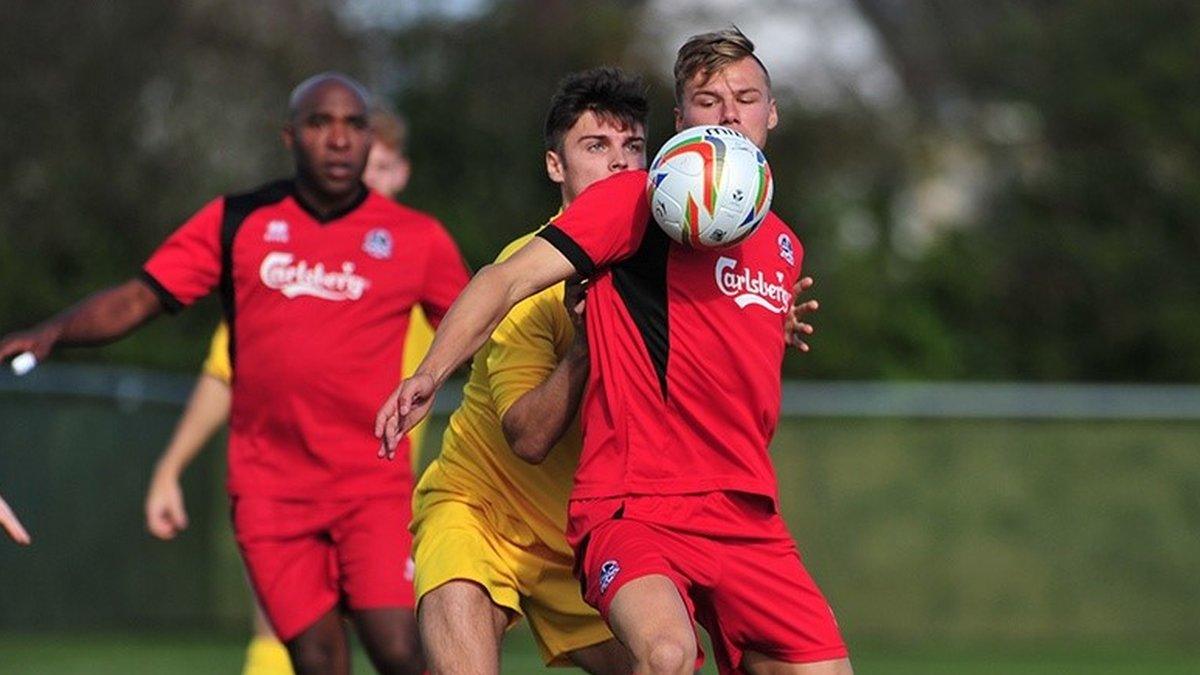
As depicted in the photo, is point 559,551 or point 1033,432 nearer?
point 559,551

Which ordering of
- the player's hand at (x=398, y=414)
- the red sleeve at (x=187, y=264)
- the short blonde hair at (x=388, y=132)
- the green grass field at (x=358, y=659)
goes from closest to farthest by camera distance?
the player's hand at (x=398, y=414) < the red sleeve at (x=187, y=264) < the short blonde hair at (x=388, y=132) < the green grass field at (x=358, y=659)

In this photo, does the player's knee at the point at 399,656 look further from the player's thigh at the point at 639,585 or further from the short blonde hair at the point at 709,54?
the short blonde hair at the point at 709,54

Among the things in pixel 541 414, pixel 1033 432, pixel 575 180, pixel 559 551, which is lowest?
pixel 1033 432

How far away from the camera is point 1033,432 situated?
15.9 meters

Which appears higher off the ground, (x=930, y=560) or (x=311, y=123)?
(x=311, y=123)

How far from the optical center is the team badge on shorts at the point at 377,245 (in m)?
8.31

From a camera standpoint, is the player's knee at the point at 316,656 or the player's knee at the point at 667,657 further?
the player's knee at the point at 316,656

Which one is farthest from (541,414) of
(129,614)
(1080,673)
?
(129,614)

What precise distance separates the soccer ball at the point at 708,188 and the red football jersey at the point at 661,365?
0.63 feet

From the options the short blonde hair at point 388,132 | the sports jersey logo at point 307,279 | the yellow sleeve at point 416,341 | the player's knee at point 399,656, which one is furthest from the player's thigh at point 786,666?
the short blonde hair at point 388,132

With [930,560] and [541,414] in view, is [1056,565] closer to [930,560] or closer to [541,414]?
[930,560]

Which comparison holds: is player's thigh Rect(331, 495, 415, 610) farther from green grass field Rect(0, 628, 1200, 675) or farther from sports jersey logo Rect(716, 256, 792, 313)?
green grass field Rect(0, 628, 1200, 675)

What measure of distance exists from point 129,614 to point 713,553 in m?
9.66

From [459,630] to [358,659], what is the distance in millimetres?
7320
